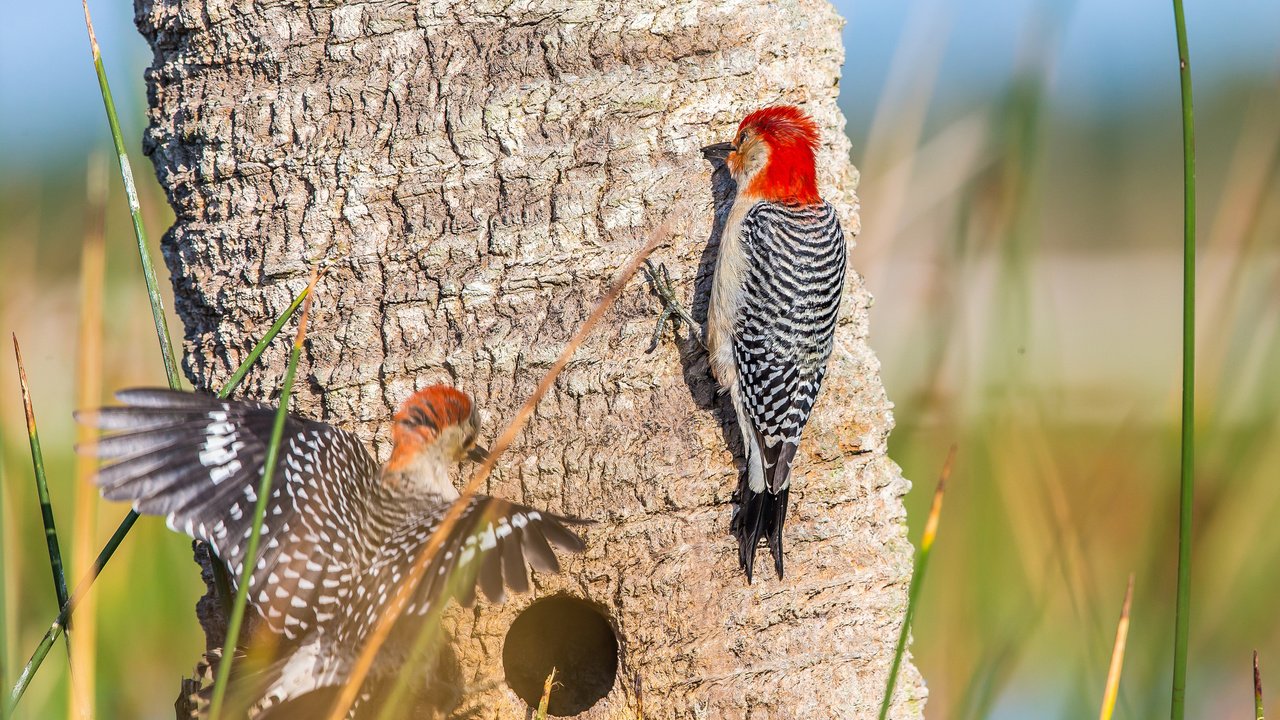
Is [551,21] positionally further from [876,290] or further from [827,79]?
[876,290]

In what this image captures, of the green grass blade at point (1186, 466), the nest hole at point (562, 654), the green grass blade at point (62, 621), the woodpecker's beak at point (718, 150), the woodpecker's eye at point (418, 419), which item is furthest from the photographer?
the nest hole at point (562, 654)

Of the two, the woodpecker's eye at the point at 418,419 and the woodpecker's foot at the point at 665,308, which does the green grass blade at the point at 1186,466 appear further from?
the woodpecker's eye at the point at 418,419

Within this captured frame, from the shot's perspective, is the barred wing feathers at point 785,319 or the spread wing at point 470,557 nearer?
the spread wing at point 470,557

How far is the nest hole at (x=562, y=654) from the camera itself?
3154mm

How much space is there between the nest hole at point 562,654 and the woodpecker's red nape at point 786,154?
4.23ft

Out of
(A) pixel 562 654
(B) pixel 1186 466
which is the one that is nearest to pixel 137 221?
(A) pixel 562 654

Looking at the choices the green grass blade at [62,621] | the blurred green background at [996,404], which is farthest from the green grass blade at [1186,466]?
the green grass blade at [62,621]

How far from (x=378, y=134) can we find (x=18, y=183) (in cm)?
198

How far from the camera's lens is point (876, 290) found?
2994 millimetres

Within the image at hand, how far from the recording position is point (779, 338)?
286 centimetres

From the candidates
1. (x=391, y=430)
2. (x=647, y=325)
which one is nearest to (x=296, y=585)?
(x=391, y=430)

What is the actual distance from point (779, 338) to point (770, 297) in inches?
5.8

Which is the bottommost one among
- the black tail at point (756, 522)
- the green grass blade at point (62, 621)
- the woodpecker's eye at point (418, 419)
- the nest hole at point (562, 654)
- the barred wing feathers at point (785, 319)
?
the nest hole at point (562, 654)

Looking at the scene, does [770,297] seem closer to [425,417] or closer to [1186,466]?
[425,417]
